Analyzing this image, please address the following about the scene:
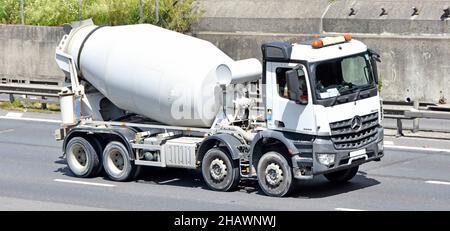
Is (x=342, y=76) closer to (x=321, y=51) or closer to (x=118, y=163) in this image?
(x=321, y=51)

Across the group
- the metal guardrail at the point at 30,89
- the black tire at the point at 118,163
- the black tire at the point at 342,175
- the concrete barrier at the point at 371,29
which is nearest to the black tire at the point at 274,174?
the black tire at the point at 342,175

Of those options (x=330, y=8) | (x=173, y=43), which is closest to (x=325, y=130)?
(x=173, y=43)

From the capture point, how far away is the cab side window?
53.3 ft

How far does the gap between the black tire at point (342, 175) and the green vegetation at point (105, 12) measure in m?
14.6

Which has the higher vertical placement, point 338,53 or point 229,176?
point 338,53

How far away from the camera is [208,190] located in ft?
58.2

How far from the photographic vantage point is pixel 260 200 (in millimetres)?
Answer: 16688

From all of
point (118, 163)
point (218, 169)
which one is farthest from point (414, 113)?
point (118, 163)

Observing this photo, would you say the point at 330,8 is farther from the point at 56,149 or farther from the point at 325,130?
the point at 325,130

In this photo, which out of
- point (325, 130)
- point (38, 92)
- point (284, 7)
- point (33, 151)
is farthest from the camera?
point (284, 7)

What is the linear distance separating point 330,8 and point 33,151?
1109cm

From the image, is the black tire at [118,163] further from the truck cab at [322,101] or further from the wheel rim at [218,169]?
the truck cab at [322,101]

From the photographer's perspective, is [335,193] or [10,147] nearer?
[335,193]

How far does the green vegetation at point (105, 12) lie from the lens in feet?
105
